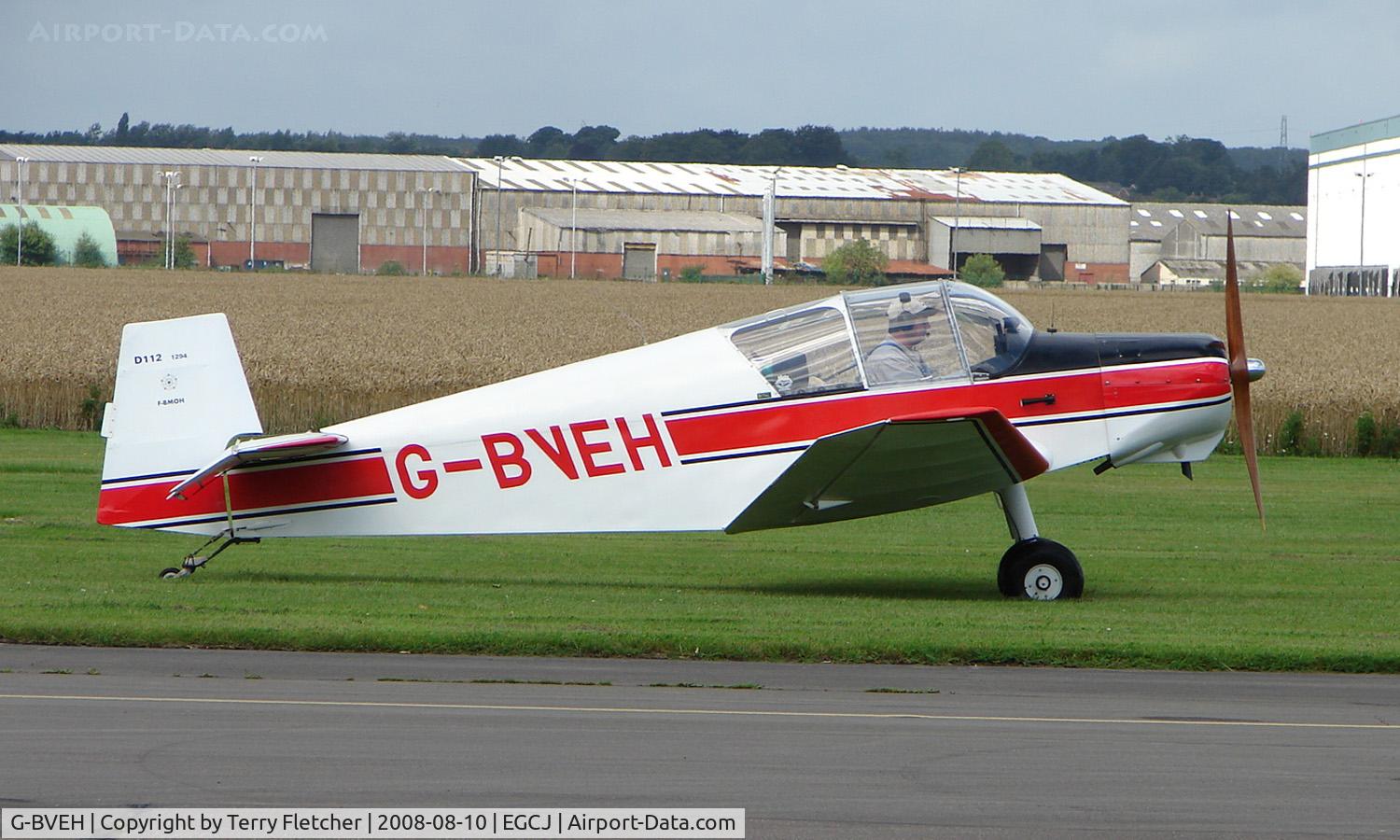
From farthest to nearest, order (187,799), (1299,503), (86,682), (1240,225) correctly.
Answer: (1240,225) → (1299,503) → (86,682) → (187,799)

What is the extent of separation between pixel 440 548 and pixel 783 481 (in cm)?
488

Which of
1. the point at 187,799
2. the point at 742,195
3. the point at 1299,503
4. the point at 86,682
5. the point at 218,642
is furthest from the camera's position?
the point at 742,195

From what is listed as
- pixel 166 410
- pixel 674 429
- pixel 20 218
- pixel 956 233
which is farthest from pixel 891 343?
pixel 20 218

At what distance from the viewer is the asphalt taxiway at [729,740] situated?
604 centimetres

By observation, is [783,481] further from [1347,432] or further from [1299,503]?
[1347,432]

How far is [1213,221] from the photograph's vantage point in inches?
5960

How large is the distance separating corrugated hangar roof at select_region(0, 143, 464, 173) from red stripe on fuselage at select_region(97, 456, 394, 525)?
103130 mm

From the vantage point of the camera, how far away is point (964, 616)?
11195 mm

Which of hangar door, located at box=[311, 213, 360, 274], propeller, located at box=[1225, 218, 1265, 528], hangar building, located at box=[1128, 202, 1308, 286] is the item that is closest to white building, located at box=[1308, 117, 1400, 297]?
hangar building, located at box=[1128, 202, 1308, 286]

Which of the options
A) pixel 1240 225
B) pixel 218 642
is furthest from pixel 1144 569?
pixel 1240 225

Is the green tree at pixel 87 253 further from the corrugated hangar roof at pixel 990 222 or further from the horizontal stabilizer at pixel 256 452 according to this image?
the horizontal stabilizer at pixel 256 452

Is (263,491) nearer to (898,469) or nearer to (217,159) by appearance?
(898,469)

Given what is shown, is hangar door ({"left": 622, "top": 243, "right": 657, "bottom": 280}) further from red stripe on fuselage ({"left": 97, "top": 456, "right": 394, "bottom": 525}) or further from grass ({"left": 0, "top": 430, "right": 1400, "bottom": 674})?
red stripe on fuselage ({"left": 97, "top": 456, "right": 394, "bottom": 525})

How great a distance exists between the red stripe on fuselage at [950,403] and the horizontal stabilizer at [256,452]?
2.77m
